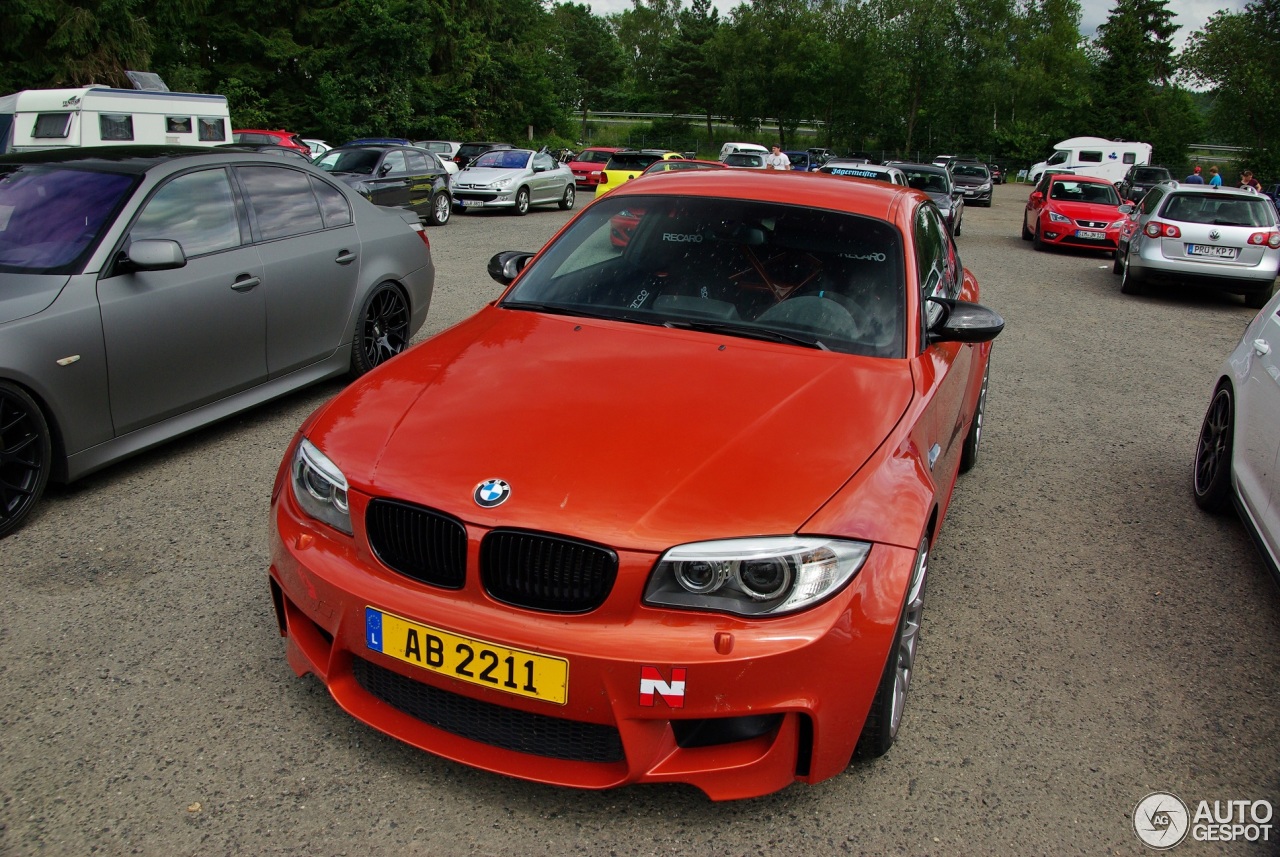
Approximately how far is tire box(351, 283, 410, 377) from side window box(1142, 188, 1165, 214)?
11341 mm

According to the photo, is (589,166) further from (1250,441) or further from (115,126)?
(1250,441)

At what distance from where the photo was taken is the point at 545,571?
2.41 metres

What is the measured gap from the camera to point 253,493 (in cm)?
470

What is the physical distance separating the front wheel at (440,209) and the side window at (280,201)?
13337mm

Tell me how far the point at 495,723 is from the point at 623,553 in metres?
0.59

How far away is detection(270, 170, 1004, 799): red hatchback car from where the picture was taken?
7.70 feet

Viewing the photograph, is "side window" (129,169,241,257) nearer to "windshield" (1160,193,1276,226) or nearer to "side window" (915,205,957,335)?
"side window" (915,205,957,335)

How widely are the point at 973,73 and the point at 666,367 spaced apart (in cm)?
6993

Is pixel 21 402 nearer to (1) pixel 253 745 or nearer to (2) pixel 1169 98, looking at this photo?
(1) pixel 253 745

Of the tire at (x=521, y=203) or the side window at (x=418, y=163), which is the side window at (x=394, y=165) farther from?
the tire at (x=521, y=203)

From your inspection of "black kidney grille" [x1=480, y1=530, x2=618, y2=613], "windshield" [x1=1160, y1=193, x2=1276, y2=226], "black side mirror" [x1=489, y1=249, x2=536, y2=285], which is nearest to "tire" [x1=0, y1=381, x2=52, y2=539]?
"black side mirror" [x1=489, y1=249, x2=536, y2=285]

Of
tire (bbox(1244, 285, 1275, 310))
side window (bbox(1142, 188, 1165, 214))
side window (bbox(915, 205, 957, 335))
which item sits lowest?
tire (bbox(1244, 285, 1275, 310))

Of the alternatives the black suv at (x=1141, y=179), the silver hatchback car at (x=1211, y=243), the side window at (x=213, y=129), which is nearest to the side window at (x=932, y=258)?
the silver hatchback car at (x=1211, y=243)

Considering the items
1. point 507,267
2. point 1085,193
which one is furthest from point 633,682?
point 1085,193
